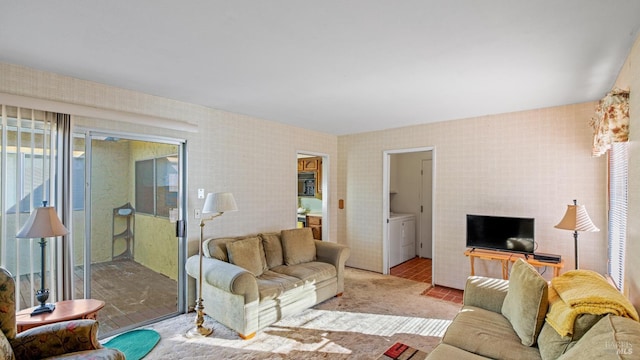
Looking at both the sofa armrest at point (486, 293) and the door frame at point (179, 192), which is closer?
the sofa armrest at point (486, 293)

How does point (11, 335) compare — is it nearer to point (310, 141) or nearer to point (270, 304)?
point (270, 304)

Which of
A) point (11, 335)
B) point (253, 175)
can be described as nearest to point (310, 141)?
point (253, 175)

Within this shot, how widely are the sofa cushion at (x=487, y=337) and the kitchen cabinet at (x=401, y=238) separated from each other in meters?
2.97

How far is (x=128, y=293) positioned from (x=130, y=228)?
711 mm

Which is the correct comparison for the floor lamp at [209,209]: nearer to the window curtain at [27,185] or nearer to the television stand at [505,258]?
→ the window curtain at [27,185]

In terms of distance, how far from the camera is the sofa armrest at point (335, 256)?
3.98 m

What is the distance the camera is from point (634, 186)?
1.85 m

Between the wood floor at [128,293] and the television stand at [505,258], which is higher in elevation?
the television stand at [505,258]

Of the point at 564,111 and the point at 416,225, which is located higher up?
the point at 564,111

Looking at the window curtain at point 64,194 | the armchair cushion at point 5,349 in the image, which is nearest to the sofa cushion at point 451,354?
the armchair cushion at point 5,349

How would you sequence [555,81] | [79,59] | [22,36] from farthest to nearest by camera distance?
[555,81] → [79,59] → [22,36]

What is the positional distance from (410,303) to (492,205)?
5.45 ft

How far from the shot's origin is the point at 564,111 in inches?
138

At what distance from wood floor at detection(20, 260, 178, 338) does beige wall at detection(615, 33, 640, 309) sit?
396cm
